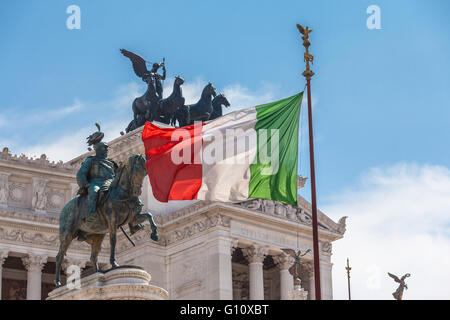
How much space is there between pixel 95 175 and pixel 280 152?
5324mm

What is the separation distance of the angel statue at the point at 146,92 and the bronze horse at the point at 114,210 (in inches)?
1084

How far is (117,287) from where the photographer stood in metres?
25.0

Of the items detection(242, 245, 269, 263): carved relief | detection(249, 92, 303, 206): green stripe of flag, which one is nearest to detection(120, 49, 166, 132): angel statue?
detection(242, 245, 269, 263): carved relief

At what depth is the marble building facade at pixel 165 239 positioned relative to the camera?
49.7 meters

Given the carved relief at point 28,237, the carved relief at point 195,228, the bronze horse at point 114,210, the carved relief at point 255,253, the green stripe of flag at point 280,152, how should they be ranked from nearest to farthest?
the green stripe of flag at point 280,152 < the bronze horse at point 114,210 < the carved relief at point 28,237 < the carved relief at point 195,228 < the carved relief at point 255,253

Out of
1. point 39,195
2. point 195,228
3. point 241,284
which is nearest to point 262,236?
point 195,228

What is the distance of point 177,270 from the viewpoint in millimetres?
51312

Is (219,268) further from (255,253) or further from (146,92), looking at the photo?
(146,92)

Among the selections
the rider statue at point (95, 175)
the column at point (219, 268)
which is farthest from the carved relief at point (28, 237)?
the rider statue at point (95, 175)

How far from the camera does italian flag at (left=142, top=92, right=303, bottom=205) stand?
2375 centimetres

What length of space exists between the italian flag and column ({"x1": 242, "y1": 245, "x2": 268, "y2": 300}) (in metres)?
26.8

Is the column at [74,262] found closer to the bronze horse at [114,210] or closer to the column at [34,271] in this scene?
the column at [34,271]

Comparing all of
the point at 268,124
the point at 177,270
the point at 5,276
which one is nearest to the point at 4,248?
the point at 5,276
